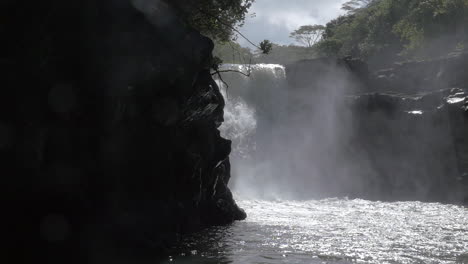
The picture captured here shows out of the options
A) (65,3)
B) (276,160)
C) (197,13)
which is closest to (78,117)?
(65,3)

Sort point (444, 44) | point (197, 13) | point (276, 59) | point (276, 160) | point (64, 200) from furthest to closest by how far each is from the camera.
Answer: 1. point (276, 59)
2. point (444, 44)
3. point (276, 160)
4. point (197, 13)
5. point (64, 200)

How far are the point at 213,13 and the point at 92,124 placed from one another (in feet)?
21.8

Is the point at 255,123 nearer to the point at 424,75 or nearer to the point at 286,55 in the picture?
the point at 424,75

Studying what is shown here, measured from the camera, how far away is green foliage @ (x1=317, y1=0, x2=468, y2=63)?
4541 cm

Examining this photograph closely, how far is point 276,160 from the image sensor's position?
32594mm

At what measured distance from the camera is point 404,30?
49.6 metres

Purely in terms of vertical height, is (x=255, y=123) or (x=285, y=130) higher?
(x=255, y=123)

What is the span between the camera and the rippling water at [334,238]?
11.2 m

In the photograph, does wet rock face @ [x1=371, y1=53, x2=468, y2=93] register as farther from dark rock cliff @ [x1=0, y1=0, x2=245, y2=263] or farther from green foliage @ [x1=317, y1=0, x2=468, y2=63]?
dark rock cliff @ [x1=0, y1=0, x2=245, y2=263]

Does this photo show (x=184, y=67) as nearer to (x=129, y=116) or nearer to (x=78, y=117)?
(x=129, y=116)

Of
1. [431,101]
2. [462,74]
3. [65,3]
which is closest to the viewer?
[65,3]

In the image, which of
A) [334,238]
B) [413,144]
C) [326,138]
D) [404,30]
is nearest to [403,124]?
[413,144]

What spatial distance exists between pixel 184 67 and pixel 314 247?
588 centimetres

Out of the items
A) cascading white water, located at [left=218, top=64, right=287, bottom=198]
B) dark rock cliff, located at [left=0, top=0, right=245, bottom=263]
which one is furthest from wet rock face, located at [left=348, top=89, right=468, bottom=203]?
dark rock cliff, located at [left=0, top=0, right=245, bottom=263]
